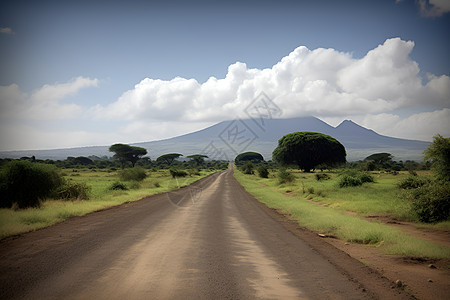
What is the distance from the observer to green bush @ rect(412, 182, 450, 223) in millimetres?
11859

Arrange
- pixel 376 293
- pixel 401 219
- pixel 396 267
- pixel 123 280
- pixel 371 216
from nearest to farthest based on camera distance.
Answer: pixel 376 293 → pixel 123 280 → pixel 396 267 → pixel 401 219 → pixel 371 216

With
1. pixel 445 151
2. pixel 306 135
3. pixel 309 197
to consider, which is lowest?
pixel 309 197

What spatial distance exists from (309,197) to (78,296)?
68.5 feet

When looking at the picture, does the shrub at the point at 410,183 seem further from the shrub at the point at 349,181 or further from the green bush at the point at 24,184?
the green bush at the point at 24,184

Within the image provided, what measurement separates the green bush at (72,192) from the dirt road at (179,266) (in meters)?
9.16

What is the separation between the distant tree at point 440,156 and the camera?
45.1 ft

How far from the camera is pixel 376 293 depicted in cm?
490

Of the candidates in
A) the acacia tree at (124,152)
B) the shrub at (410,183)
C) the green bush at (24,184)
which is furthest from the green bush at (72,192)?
the acacia tree at (124,152)

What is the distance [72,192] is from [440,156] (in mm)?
22558

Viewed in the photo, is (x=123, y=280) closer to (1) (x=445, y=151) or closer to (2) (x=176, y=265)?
(2) (x=176, y=265)

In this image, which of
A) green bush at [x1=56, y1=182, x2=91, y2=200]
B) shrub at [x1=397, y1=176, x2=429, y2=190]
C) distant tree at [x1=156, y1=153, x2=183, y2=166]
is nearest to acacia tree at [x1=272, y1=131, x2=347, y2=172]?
shrub at [x1=397, y1=176, x2=429, y2=190]

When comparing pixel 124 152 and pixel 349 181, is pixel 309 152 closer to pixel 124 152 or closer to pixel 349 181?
pixel 349 181

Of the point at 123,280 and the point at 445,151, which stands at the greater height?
the point at 445,151

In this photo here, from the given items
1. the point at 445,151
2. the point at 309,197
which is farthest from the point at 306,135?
the point at 445,151
